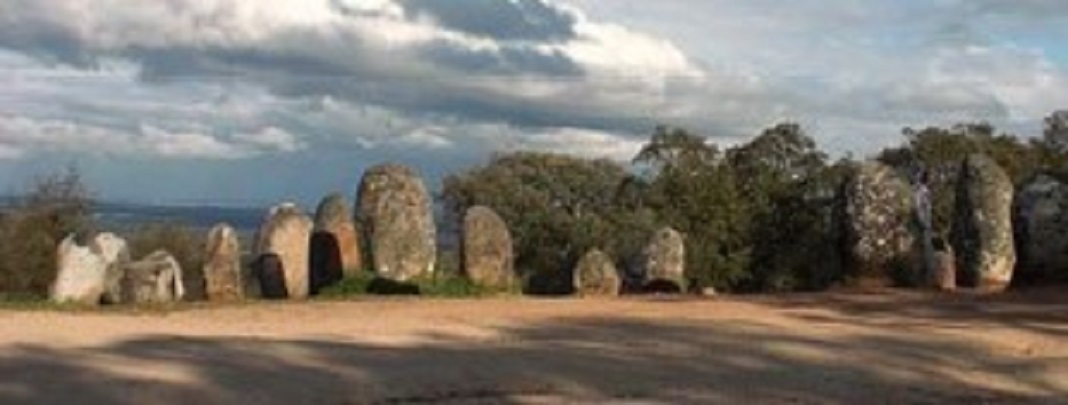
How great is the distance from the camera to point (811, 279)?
130 ft

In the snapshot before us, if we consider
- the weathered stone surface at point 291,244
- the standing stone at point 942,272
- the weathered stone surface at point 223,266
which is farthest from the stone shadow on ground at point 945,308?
the weathered stone surface at point 223,266

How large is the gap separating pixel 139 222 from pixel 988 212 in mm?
44991

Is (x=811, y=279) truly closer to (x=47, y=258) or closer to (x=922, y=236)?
(x=922, y=236)

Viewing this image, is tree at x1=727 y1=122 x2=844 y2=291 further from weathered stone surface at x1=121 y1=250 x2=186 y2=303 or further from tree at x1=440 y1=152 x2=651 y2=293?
weathered stone surface at x1=121 y1=250 x2=186 y2=303

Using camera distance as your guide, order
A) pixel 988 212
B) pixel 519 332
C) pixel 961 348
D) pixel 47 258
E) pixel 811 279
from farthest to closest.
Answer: pixel 47 258 < pixel 811 279 < pixel 988 212 < pixel 519 332 < pixel 961 348

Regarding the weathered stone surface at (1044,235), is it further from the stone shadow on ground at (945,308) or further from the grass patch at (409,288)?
the grass patch at (409,288)

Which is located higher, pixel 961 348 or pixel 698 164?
pixel 698 164

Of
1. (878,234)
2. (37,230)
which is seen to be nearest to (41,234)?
(37,230)

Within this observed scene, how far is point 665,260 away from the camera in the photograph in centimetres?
3347

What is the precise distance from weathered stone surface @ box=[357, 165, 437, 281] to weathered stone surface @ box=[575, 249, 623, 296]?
2836 millimetres

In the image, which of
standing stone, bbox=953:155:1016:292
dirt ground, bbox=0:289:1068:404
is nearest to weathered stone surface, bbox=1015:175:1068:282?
standing stone, bbox=953:155:1016:292

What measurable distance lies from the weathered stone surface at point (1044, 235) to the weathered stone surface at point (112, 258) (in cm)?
1591

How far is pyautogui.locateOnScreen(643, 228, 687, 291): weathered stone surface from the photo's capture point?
33219 millimetres

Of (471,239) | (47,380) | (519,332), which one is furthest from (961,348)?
(471,239)
